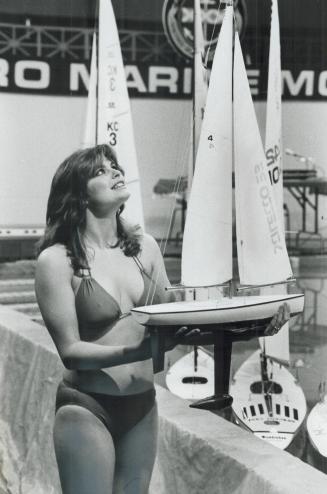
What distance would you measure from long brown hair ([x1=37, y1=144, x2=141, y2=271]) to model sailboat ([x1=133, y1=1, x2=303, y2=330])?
7.5 inches

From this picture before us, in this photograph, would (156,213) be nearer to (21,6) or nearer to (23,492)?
(21,6)

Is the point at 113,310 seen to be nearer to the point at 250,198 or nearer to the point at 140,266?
the point at 140,266

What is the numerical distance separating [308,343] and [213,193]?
2.19 ft

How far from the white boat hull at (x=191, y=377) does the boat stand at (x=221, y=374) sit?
138 millimetres

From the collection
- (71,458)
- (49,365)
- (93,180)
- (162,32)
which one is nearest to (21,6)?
(162,32)

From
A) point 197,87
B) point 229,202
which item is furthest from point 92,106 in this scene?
point 229,202

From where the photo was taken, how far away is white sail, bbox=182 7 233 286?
112 inches

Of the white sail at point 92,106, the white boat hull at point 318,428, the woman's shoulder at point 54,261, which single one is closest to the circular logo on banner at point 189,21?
the white sail at point 92,106

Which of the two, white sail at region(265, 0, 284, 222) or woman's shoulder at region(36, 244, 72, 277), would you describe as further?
white sail at region(265, 0, 284, 222)

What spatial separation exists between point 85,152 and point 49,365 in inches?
31.9

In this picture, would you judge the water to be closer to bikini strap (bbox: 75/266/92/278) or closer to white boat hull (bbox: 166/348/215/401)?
white boat hull (bbox: 166/348/215/401)

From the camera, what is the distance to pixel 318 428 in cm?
322

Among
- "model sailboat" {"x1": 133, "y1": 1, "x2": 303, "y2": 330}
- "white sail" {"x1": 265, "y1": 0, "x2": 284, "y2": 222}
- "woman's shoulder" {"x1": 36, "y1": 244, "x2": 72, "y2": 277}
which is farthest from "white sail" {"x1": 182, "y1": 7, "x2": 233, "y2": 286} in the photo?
"woman's shoulder" {"x1": 36, "y1": 244, "x2": 72, "y2": 277}

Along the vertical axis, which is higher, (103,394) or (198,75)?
(198,75)
